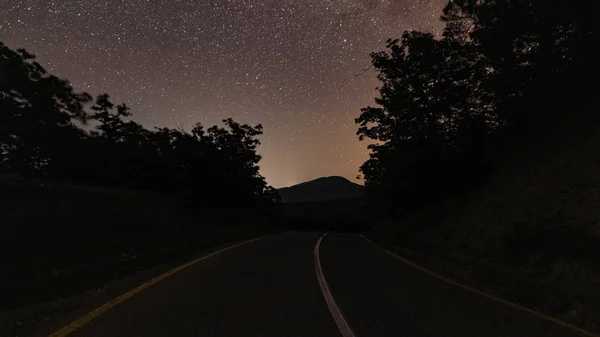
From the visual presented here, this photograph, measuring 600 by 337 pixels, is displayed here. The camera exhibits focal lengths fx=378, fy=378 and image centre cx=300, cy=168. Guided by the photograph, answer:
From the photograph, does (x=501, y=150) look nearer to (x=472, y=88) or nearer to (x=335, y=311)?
(x=472, y=88)

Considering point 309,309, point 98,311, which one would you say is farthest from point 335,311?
point 98,311

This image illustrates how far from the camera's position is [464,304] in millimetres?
6422

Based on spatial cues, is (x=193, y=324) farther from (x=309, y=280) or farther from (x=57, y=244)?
(x=57, y=244)

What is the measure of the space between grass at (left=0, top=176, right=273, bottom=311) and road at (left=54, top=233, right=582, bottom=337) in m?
3.84

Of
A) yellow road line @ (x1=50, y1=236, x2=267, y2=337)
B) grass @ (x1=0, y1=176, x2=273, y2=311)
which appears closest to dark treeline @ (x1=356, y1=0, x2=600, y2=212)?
grass @ (x1=0, y1=176, x2=273, y2=311)

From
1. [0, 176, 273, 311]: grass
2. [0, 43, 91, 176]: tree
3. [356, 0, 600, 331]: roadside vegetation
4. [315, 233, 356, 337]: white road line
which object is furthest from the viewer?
[0, 43, 91, 176]: tree

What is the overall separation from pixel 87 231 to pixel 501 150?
2593 centimetres

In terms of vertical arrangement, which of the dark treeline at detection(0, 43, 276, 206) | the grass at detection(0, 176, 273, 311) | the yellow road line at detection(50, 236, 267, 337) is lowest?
the yellow road line at detection(50, 236, 267, 337)

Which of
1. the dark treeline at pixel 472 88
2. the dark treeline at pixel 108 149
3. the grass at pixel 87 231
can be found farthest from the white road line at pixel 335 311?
the dark treeline at pixel 108 149

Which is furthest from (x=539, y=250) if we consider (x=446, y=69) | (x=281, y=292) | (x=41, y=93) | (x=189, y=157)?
(x=41, y=93)

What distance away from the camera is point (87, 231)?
83.0 feet

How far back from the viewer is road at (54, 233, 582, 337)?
484cm

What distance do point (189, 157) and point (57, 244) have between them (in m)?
24.5

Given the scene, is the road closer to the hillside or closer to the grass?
the hillside
